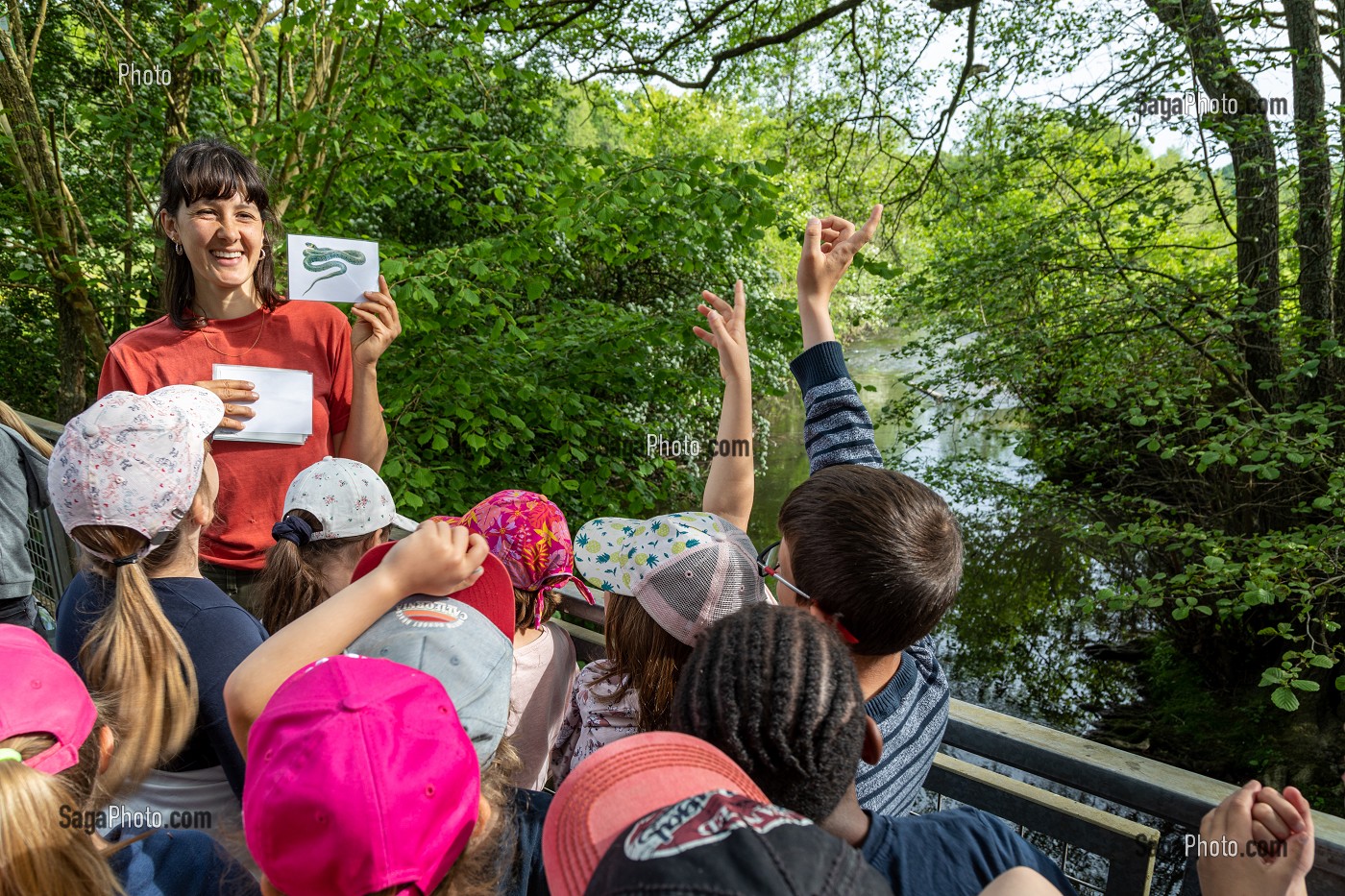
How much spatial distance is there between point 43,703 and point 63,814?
0.18m

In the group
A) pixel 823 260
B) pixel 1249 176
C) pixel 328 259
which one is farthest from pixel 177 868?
pixel 1249 176

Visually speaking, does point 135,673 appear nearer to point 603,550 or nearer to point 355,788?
point 355,788

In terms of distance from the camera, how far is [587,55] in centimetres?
858

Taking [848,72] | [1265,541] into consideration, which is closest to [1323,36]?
[1265,541]

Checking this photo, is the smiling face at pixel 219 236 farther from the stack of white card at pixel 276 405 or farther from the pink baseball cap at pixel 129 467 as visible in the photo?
the pink baseball cap at pixel 129 467

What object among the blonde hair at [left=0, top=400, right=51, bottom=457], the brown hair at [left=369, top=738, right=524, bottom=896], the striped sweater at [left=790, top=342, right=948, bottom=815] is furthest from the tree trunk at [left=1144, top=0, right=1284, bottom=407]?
the blonde hair at [left=0, top=400, right=51, bottom=457]

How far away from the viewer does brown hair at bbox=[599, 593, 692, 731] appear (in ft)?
4.90

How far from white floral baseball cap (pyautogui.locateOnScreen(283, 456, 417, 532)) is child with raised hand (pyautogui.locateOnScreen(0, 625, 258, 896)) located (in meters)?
0.74

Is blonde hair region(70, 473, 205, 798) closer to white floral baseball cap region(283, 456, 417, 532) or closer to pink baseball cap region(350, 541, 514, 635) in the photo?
pink baseball cap region(350, 541, 514, 635)

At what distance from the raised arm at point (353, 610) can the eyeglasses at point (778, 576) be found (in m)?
0.51

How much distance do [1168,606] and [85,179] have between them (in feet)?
27.6

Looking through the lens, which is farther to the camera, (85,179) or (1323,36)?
(85,179)

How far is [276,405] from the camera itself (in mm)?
2127

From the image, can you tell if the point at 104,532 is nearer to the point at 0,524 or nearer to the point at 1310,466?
the point at 0,524
